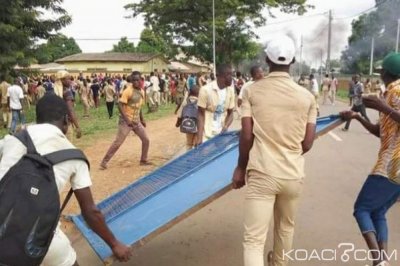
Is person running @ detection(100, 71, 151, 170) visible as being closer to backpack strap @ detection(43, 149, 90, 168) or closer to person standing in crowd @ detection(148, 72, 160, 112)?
backpack strap @ detection(43, 149, 90, 168)

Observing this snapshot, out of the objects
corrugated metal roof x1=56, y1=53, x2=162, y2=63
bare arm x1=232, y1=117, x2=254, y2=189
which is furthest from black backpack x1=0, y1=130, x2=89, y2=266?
corrugated metal roof x1=56, y1=53, x2=162, y2=63

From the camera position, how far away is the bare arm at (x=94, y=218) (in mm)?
2449

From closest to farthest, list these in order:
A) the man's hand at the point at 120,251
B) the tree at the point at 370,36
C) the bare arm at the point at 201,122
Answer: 1. the man's hand at the point at 120,251
2. the bare arm at the point at 201,122
3. the tree at the point at 370,36

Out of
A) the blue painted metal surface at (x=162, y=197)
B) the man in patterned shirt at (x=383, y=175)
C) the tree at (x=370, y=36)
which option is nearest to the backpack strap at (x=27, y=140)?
the blue painted metal surface at (x=162, y=197)

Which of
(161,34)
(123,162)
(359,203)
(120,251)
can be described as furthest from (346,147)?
(161,34)

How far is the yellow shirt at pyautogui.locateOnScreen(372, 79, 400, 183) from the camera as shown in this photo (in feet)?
11.7

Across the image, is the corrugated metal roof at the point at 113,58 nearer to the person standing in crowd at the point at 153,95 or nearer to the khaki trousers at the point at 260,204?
the person standing in crowd at the point at 153,95

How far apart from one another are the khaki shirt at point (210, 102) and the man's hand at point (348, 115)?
7.52ft

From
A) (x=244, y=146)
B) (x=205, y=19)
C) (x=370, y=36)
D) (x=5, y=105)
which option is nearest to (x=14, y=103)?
(x=5, y=105)

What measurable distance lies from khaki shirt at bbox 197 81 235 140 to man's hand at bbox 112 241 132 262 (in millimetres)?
3348

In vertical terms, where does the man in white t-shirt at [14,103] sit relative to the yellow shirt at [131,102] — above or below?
below

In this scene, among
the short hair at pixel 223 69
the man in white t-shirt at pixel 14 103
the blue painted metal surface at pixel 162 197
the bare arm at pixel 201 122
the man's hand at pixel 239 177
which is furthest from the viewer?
the man in white t-shirt at pixel 14 103

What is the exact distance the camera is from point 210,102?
5.95 m

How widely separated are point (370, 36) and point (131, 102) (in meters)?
62.7
